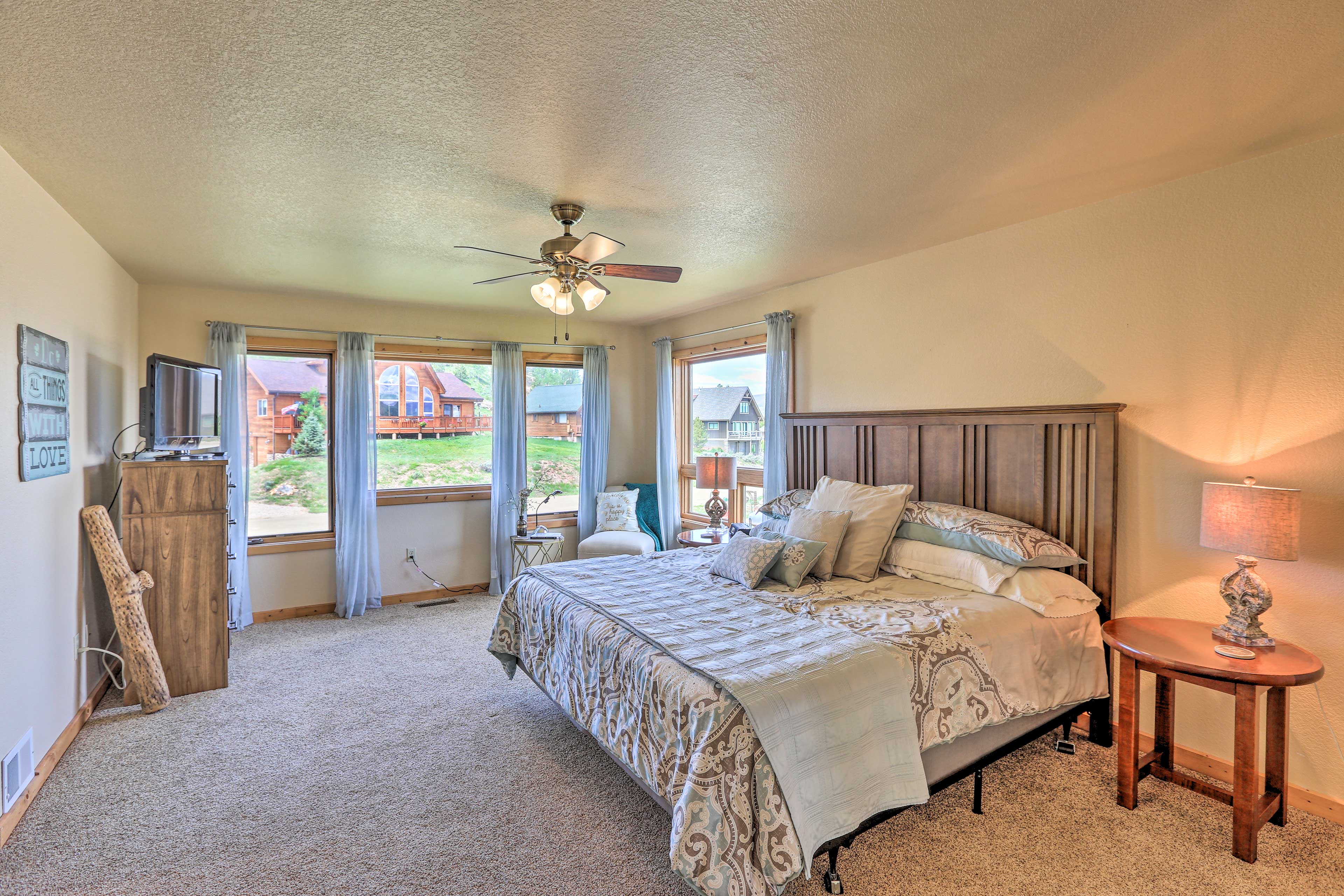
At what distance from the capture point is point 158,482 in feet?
11.5

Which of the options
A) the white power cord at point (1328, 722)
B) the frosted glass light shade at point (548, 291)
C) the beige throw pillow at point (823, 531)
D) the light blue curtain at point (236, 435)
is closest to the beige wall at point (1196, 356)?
the white power cord at point (1328, 722)

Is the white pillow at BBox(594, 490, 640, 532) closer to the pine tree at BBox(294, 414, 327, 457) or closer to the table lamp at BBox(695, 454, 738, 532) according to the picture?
the table lamp at BBox(695, 454, 738, 532)

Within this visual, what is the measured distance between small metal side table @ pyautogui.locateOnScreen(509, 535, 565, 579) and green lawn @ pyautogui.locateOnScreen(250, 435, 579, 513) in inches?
27.3

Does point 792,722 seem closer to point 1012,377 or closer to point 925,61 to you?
point 925,61

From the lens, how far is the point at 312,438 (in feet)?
16.8

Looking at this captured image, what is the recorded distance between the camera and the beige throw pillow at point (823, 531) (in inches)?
127

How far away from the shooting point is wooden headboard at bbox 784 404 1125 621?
2.86m

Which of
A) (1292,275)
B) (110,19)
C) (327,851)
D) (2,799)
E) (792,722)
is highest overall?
(110,19)

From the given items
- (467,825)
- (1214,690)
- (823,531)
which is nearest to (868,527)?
(823,531)

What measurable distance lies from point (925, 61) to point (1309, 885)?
2816 millimetres

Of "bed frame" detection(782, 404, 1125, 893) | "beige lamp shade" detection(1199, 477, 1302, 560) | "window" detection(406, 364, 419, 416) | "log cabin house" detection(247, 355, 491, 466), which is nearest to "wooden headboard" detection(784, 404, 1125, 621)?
"bed frame" detection(782, 404, 1125, 893)

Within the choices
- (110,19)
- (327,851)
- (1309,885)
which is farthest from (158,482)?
(1309,885)

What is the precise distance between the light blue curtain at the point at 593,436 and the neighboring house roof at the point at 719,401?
88 centimetres

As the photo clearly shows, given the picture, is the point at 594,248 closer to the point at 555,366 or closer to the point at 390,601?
the point at 555,366
